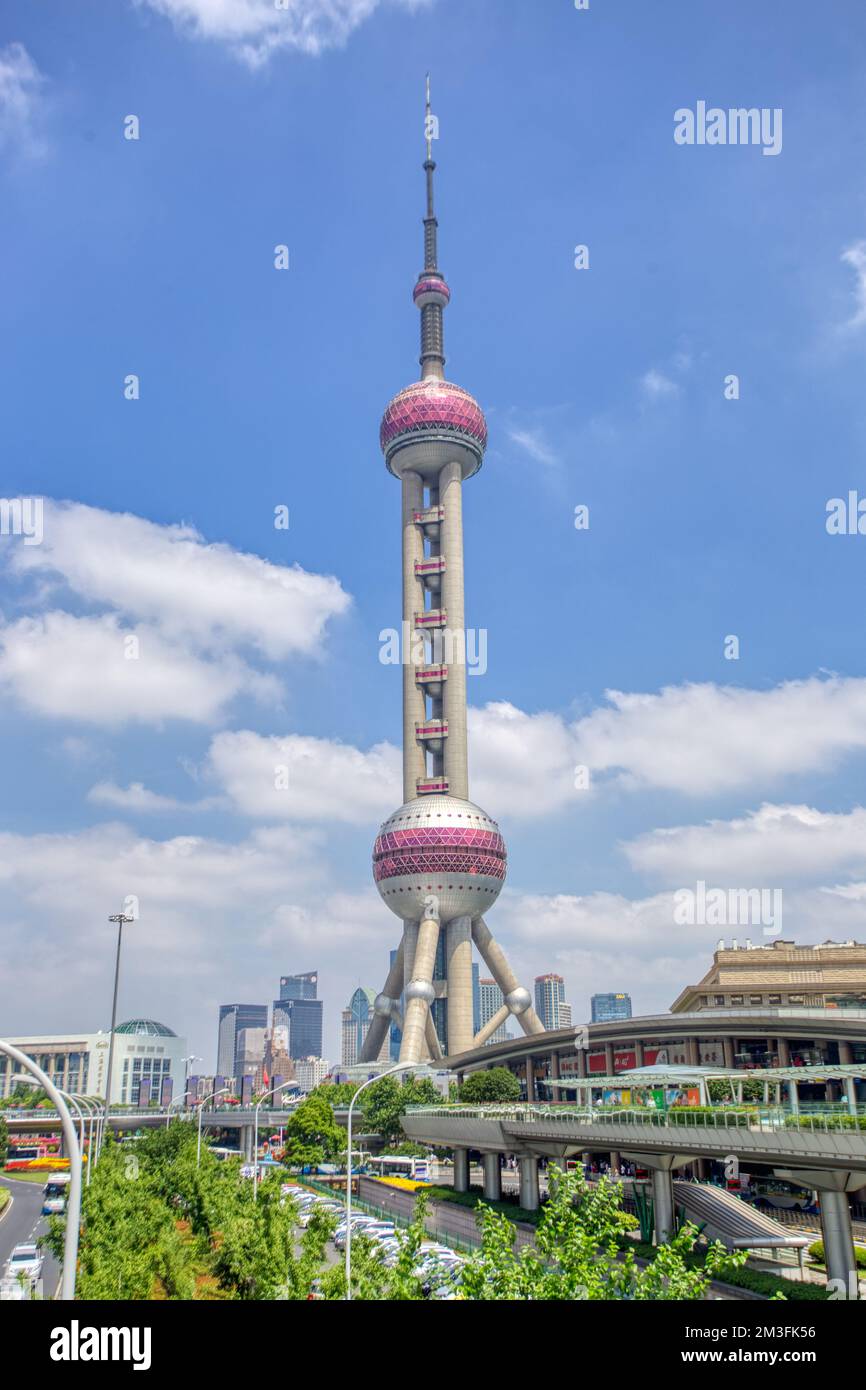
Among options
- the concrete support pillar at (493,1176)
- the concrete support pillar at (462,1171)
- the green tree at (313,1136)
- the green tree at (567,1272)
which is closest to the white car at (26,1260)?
the concrete support pillar at (493,1176)

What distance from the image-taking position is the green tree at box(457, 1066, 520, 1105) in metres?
115

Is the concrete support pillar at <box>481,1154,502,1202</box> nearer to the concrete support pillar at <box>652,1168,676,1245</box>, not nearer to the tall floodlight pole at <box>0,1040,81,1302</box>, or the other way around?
the concrete support pillar at <box>652,1168,676,1245</box>

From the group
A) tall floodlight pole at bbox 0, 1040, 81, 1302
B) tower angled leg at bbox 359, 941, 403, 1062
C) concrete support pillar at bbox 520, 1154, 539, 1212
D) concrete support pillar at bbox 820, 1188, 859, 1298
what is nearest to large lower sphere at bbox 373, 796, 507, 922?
tower angled leg at bbox 359, 941, 403, 1062

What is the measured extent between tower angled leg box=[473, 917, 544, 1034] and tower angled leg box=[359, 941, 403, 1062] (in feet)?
39.7

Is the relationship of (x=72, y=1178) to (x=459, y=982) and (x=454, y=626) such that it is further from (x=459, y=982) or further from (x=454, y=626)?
(x=454, y=626)

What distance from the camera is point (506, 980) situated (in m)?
163

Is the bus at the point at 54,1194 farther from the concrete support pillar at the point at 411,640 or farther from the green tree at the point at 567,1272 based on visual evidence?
the concrete support pillar at the point at 411,640

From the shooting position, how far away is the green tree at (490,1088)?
377ft

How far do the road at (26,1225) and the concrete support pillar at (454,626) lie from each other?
3028 inches

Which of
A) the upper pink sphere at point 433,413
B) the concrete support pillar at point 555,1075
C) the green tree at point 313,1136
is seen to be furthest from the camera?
the upper pink sphere at point 433,413
